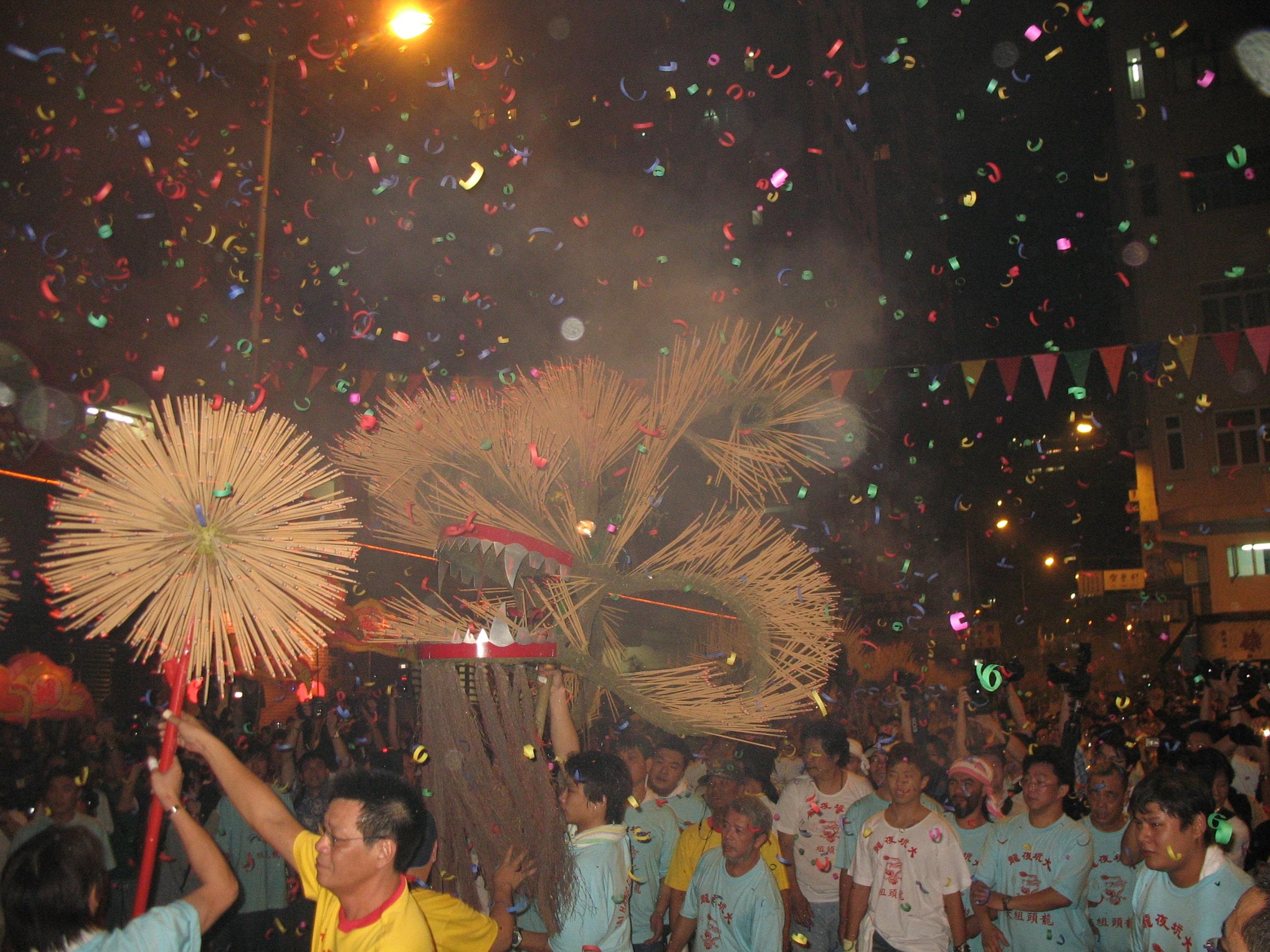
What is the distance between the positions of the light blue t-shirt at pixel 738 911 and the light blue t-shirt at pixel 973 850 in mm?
1072

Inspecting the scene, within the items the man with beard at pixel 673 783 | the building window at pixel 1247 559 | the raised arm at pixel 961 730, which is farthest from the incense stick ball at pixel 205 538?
the building window at pixel 1247 559

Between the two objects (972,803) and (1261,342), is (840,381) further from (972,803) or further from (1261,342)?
(972,803)

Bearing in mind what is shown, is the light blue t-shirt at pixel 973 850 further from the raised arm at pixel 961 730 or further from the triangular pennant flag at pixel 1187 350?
the triangular pennant flag at pixel 1187 350

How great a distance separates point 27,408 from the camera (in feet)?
24.7

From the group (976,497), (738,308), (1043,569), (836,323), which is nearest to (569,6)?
(738,308)

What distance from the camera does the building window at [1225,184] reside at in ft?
74.0

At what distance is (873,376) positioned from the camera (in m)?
9.30

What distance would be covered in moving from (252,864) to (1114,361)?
26.8 feet

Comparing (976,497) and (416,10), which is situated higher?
(976,497)

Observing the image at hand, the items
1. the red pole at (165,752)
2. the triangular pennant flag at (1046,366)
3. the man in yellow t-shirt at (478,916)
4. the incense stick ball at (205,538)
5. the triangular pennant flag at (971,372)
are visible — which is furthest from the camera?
the triangular pennant flag at (971,372)

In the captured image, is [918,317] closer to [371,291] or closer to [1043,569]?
[1043,569]

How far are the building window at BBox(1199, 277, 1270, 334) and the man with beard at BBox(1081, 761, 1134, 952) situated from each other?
68.4 ft

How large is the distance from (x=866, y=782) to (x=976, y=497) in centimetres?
3642

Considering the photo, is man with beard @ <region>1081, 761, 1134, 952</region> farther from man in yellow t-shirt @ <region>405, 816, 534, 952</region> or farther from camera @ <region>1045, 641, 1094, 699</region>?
man in yellow t-shirt @ <region>405, 816, 534, 952</region>
